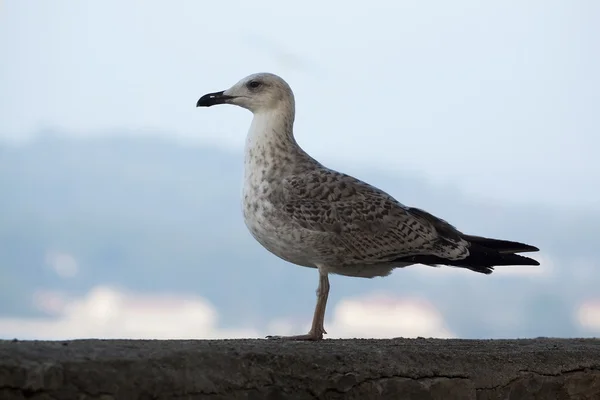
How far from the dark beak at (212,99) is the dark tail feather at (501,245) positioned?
6.49 feet

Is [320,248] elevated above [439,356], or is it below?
above

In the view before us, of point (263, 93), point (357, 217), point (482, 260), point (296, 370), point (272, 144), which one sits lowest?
point (296, 370)

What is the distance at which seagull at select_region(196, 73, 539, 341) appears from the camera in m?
6.27

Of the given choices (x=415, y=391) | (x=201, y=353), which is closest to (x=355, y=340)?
(x=415, y=391)

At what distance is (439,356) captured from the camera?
534cm

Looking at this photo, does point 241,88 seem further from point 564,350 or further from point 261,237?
point 564,350

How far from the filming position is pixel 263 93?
22.7 ft

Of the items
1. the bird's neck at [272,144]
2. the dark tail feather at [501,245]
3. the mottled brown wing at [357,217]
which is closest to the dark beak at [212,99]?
the bird's neck at [272,144]

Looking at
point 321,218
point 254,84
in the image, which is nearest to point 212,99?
point 254,84

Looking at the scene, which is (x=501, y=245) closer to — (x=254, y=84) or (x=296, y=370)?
(x=254, y=84)

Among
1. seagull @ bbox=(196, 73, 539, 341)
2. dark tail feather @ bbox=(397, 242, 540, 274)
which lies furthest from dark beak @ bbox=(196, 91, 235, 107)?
dark tail feather @ bbox=(397, 242, 540, 274)

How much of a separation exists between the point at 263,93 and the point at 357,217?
3.83ft

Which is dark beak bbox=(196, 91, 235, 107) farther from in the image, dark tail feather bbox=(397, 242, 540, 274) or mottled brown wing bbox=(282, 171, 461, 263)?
dark tail feather bbox=(397, 242, 540, 274)

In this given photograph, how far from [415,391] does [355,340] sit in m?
1.01
